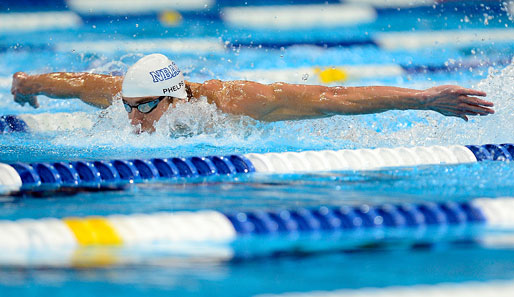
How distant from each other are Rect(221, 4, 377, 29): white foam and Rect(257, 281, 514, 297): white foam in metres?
6.19

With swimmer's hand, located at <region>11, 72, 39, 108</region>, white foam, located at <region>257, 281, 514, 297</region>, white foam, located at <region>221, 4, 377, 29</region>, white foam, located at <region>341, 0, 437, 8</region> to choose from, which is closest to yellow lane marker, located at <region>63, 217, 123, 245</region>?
white foam, located at <region>257, 281, 514, 297</region>

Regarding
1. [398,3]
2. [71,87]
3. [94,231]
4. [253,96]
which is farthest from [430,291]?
[398,3]

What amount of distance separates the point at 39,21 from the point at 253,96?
14.8 feet

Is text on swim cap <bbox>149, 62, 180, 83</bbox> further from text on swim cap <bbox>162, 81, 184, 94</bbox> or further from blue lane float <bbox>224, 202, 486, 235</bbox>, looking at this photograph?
blue lane float <bbox>224, 202, 486, 235</bbox>

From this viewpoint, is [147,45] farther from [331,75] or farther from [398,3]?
[398,3]

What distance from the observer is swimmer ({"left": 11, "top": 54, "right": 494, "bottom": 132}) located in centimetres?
341

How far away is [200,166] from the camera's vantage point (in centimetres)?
332

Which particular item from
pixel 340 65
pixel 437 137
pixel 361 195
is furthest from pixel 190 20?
pixel 361 195

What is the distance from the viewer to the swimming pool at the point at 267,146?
175 cm

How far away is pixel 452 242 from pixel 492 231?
0.20 meters

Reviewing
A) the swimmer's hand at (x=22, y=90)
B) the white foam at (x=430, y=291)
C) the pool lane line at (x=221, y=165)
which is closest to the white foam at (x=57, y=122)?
the swimmer's hand at (x=22, y=90)

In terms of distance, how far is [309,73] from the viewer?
7176mm

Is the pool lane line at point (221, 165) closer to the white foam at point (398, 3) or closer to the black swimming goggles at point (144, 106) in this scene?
the black swimming goggles at point (144, 106)

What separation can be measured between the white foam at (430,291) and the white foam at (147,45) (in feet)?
19.7
